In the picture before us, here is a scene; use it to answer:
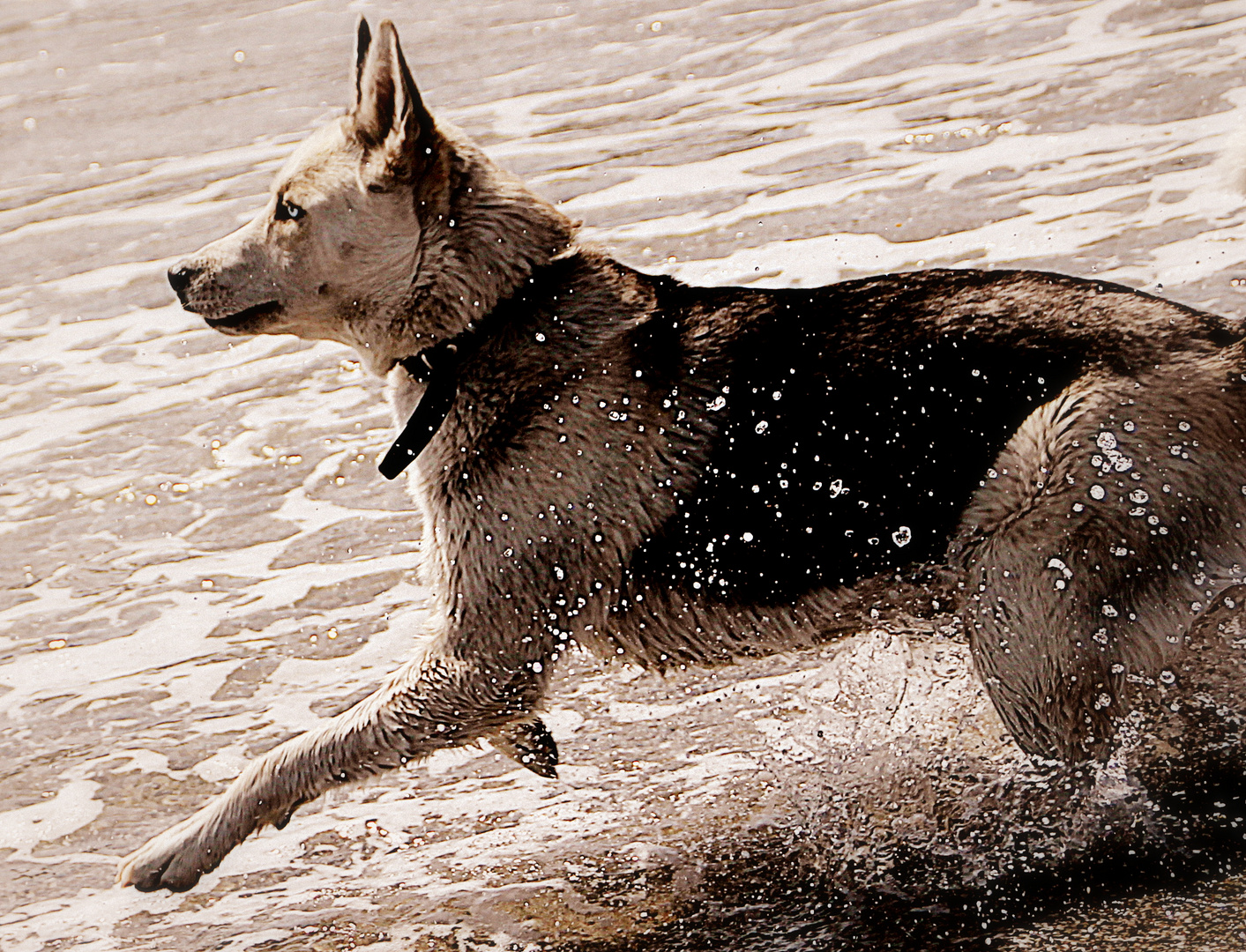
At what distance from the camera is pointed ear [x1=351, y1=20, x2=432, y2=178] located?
12.0ft

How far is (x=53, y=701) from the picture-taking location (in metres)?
4.98

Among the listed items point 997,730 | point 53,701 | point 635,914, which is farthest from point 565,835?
point 53,701

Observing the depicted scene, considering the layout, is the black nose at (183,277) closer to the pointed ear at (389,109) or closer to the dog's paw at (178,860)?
the pointed ear at (389,109)

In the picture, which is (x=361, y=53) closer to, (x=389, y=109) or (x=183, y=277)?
(x=389, y=109)

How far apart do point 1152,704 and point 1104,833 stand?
1.11 feet

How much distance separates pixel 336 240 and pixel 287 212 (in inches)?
6.9

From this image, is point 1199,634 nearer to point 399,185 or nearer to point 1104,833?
point 1104,833

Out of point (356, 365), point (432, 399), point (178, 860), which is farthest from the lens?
point (356, 365)

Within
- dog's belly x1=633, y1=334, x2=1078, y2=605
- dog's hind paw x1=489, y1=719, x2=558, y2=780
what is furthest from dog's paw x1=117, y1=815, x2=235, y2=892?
dog's belly x1=633, y1=334, x2=1078, y2=605

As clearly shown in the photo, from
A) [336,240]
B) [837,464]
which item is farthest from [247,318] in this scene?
[837,464]

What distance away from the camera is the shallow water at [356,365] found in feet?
13.2

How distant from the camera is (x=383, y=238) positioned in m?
3.89

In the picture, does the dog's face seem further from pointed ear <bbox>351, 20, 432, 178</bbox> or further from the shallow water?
the shallow water

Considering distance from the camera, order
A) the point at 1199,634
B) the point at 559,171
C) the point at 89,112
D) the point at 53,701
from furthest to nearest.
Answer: the point at 89,112 < the point at 559,171 < the point at 53,701 < the point at 1199,634
